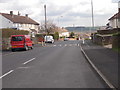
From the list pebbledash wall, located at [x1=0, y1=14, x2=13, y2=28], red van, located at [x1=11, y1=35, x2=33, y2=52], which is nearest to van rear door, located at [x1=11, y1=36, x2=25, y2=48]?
red van, located at [x1=11, y1=35, x2=33, y2=52]

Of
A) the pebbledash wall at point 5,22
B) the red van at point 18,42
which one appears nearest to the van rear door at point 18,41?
the red van at point 18,42

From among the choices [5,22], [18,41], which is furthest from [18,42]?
[5,22]

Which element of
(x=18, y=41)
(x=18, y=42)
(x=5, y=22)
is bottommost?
(x=18, y=42)

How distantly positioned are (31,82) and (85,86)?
6.90 feet

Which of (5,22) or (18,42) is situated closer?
(18,42)

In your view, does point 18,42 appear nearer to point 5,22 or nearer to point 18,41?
point 18,41

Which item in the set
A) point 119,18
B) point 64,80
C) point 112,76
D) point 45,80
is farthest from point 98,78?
point 119,18

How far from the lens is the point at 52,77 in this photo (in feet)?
35.7

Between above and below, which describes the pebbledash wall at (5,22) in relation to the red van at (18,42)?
above

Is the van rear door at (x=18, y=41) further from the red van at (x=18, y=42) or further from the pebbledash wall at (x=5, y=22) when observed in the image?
the pebbledash wall at (x=5, y=22)

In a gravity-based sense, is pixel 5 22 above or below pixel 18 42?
above

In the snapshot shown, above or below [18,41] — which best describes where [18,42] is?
below

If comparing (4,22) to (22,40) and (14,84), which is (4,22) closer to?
(22,40)

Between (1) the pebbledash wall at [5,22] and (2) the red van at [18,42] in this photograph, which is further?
(1) the pebbledash wall at [5,22]
